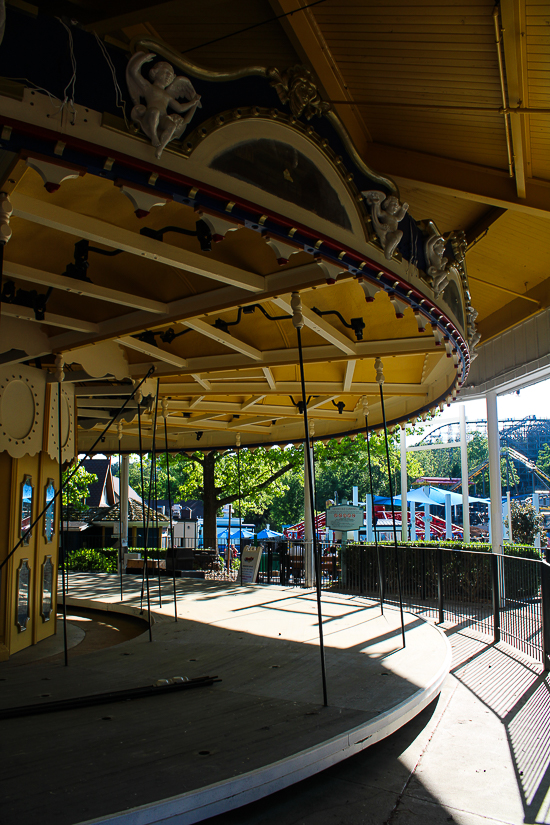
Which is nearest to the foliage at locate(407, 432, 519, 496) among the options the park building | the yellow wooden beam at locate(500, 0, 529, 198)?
the park building

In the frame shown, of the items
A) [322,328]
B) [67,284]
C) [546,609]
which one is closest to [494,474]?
[546,609]

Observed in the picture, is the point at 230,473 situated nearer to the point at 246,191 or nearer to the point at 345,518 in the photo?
the point at 345,518

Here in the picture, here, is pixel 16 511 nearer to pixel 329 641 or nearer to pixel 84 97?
pixel 329 641

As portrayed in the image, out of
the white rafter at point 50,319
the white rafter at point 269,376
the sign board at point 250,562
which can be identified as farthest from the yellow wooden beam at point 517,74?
the sign board at point 250,562

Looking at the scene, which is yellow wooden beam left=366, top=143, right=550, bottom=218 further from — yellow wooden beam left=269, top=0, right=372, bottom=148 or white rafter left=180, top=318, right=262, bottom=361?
white rafter left=180, top=318, right=262, bottom=361

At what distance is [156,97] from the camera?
313 cm

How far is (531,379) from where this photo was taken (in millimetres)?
14555

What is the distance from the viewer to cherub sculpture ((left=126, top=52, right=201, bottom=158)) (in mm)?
3078

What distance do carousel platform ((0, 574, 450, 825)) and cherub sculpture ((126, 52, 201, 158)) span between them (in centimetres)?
347

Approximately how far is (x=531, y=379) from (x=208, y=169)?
43.1 ft

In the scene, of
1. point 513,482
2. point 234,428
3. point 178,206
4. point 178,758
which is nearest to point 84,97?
point 178,206

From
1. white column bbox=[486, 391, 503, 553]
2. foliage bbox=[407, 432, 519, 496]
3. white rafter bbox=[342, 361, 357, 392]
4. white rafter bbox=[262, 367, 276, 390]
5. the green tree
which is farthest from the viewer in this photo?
foliage bbox=[407, 432, 519, 496]

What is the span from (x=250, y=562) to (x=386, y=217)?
1169 cm

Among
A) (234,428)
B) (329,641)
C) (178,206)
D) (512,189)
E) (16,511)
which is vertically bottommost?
(329,641)
